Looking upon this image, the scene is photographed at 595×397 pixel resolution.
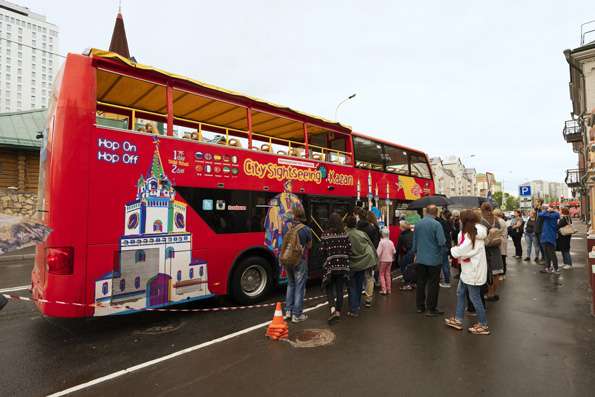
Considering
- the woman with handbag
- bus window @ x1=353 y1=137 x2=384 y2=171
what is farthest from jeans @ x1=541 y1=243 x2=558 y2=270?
bus window @ x1=353 y1=137 x2=384 y2=171

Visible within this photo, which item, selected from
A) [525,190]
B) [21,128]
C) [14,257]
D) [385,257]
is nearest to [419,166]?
[385,257]

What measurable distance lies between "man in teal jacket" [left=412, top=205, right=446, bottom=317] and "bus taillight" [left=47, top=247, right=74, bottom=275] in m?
5.38

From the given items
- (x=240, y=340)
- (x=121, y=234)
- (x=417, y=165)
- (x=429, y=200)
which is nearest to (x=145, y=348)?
(x=240, y=340)

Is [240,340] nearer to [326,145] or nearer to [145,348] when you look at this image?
[145,348]

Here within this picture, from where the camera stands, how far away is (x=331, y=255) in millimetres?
5438

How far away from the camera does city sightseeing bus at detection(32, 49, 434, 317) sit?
4.53 m

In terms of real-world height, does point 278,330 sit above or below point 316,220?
below

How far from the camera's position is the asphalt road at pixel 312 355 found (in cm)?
342

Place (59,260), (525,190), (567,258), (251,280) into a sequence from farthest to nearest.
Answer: (525,190) < (567,258) < (251,280) < (59,260)

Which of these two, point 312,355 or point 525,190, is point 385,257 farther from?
point 525,190

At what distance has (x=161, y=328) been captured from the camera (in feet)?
17.2

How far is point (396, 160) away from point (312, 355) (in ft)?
24.9

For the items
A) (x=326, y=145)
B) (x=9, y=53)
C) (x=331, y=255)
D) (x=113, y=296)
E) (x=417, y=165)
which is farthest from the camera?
(x=9, y=53)

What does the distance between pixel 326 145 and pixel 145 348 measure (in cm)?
624
